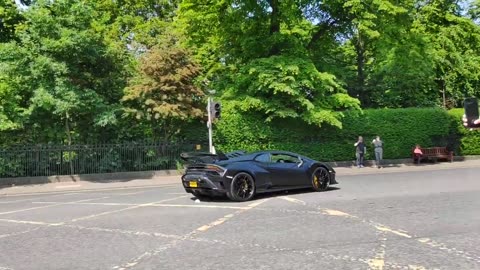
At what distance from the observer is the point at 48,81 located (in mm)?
21562

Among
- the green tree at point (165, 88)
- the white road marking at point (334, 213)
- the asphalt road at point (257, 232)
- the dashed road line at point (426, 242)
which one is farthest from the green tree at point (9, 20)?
the dashed road line at point (426, 242)

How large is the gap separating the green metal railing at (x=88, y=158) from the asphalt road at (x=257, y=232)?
27.5 ft

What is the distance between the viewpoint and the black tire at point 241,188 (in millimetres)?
12789

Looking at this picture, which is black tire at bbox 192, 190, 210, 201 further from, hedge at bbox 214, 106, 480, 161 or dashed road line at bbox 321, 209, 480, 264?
hedge at bbox 214, 106, 480, 161

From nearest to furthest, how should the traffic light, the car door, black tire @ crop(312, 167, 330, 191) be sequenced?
1. the car door
2. black tire @ crop(312, 167, 330, 191)
3. the traffic light

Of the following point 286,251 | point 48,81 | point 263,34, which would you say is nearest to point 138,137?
point 48,81

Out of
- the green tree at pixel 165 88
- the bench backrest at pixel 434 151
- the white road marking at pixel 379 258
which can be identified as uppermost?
the green tree at pixel 165 88

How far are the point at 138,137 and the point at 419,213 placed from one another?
1652 cm

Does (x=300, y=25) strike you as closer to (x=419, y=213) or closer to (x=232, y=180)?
(x=232, y=180)

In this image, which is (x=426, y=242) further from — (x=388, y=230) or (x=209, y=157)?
(x=209, y=157)

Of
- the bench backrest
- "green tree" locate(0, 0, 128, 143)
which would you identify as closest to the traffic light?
"green tree" locate(0, 0, 128, 143)

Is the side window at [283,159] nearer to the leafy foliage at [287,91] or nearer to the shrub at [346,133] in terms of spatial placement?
the leafy foliage at [287,91]

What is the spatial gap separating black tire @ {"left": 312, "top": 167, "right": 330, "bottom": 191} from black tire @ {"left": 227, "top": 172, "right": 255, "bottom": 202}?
2242 millimetres

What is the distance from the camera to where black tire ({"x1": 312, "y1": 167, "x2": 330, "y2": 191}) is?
1459 centimetres
